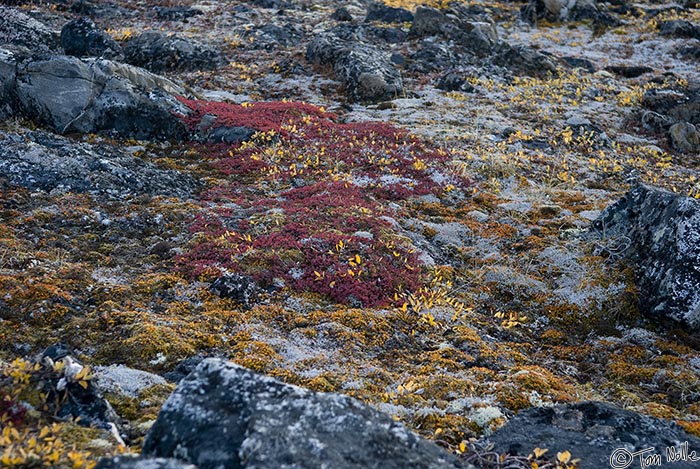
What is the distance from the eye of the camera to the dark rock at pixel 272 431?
12.0 ft

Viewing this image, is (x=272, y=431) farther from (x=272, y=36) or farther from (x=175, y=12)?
(x=175, y=12)

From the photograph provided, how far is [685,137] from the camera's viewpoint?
20.0 meters

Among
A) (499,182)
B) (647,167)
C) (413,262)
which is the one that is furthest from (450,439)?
(647,167)

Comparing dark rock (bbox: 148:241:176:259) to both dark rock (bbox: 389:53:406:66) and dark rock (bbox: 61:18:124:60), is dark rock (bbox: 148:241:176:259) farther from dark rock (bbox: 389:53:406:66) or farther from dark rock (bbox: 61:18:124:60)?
dark rock (bbox: 389:53:406:66)

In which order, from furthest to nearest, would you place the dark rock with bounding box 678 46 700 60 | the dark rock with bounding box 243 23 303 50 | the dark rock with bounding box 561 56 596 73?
the dark rock with bounding box 678 46 700 60
the dark rock with bounding box 243 23 303 50
the dark rock with bounding box 561 56 596 73

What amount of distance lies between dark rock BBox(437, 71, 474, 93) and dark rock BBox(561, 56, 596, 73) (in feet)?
28.0

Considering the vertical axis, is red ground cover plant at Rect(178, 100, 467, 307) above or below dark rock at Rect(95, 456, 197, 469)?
below

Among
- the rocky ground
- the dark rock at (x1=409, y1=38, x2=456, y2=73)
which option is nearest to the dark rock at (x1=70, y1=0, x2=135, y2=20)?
the rocky ground

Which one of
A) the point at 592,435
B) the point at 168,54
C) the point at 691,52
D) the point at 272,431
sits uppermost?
the point at 691,52

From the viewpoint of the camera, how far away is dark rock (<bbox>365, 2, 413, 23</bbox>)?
3519cm

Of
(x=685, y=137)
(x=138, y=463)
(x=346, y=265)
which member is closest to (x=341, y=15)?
(x=685, y=137)

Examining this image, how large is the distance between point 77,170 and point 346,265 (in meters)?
7.37

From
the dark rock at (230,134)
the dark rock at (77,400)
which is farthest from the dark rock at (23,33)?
the dark rock at (77,400)

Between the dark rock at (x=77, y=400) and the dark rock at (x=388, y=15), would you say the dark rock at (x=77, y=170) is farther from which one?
the dark rock at (x=388, y=15)
